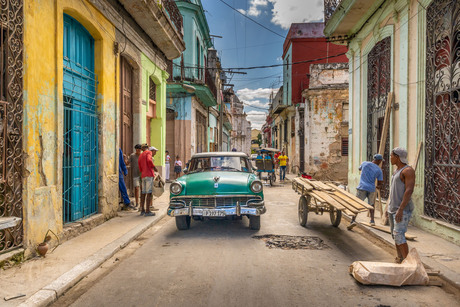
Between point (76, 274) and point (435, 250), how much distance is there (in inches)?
201

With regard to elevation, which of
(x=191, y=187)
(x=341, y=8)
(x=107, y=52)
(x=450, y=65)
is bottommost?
(x=191, y=187)

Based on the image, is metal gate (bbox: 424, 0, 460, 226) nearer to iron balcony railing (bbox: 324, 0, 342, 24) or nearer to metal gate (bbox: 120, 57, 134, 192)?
iron balcony railing (bbox: 324, 0, 342, 24)

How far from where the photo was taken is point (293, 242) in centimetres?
562

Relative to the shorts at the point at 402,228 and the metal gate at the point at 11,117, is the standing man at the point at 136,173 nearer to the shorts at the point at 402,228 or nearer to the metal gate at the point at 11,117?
the metal gate at the point at 11,117

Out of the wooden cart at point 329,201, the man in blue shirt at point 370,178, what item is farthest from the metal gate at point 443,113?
the wooden cart at point 329,201

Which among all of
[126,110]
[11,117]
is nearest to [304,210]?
[11,117]

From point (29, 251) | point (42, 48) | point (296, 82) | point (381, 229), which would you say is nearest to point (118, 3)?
point (42, 48)

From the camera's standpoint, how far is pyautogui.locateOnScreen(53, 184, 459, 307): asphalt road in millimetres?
3348

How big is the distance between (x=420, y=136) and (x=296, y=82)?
19126 millimetres

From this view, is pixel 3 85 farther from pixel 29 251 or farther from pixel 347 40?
pixel 347 40

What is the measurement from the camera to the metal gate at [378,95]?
8656 mm

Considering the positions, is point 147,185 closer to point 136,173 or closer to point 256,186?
point 136,173

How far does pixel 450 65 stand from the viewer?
5875 mm

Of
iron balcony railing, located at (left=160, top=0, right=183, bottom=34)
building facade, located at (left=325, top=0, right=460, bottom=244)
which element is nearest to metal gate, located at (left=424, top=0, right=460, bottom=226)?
building facade, located at (left=325, top=0, right=460, bottom=244)
